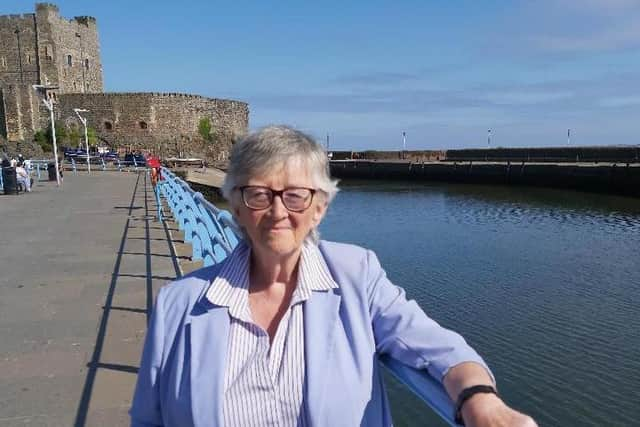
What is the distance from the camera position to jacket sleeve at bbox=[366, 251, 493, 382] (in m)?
1.44

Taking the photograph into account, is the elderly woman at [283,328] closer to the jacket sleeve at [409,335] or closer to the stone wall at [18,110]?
the jacket sleeve at [409,335]

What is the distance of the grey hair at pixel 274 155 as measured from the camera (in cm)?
175

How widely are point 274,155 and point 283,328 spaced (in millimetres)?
512

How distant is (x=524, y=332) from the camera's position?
8781 mm

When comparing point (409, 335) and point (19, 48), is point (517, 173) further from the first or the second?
point (409, 335)

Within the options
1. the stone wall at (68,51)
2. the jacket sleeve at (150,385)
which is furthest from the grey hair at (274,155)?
the stone wall at (68,51)

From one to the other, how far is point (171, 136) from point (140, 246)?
4069 centimetres

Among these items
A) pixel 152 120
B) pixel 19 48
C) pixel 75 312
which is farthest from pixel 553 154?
pixel 75 312

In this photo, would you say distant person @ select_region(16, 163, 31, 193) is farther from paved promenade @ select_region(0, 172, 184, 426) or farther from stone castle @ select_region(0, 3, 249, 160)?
stone castle @ select_region(0, 3, 249, 160)

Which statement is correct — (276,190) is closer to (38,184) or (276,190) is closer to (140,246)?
(140,246)

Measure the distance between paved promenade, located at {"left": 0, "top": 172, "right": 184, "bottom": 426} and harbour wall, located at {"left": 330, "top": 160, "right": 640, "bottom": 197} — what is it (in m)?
29.6

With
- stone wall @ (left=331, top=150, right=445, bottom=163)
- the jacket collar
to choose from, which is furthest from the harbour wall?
the jacket collar

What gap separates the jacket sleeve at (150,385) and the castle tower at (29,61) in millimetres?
44929

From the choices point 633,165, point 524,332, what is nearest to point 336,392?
point 524,332
